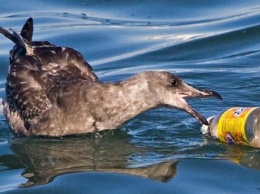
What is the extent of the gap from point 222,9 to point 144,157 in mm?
5968

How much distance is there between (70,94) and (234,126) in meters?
1.56

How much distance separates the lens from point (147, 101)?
8.95 metres

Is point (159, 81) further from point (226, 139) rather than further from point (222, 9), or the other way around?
point (222, 9)

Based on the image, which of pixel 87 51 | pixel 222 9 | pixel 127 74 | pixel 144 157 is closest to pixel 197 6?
pixel 222 9

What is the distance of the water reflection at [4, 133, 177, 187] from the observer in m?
8.27

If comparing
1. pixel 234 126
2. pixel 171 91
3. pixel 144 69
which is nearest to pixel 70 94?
pixel 171 91

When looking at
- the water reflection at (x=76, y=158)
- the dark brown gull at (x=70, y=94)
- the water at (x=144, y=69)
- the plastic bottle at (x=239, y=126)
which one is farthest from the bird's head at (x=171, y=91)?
the water reflection at (x=76, y=158)

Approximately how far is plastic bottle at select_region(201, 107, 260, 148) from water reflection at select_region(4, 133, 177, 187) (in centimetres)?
51

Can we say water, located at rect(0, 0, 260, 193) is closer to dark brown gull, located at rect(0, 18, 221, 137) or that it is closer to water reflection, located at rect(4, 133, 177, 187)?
water reflection, located at rect(4, 133, 177, 187)

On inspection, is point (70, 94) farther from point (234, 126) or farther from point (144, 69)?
point (144, 69)

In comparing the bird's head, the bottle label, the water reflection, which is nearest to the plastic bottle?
the bottle label

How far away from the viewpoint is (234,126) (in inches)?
335

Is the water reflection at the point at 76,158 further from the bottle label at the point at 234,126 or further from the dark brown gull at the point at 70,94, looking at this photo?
the bottle label at the point at 234,126

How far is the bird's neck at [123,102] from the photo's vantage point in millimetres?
8961
